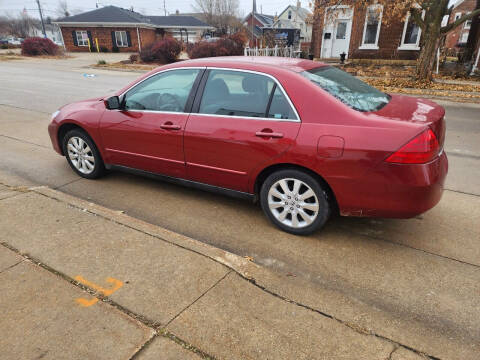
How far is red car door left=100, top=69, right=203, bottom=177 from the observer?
3.95 metres

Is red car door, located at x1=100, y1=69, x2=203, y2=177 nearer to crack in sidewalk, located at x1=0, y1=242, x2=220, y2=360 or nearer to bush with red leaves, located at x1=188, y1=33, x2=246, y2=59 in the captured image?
crack in sidewalk, located at x1=0, y1=242, x2=220, y2=360

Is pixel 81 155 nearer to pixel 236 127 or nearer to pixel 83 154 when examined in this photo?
pixel 83 154

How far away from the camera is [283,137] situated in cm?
328

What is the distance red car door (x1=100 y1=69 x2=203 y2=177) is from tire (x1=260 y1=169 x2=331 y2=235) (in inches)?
43.6

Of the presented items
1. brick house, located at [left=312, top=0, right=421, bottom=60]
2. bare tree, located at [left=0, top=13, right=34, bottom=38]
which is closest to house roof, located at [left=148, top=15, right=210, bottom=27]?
brick house, located at [left=312, top=0, right=421, bottom=60]

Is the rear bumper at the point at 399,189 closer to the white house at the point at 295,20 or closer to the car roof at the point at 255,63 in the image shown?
the car roof at the point at 255,63

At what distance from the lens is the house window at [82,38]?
42.2 metres

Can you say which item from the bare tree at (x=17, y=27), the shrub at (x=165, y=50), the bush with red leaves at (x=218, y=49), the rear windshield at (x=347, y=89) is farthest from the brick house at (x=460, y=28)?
the bare tree at (x=17, y=27)

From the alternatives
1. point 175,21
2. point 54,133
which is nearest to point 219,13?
point 175,21

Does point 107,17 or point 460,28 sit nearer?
point 460,28

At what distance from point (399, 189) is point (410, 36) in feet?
66.7

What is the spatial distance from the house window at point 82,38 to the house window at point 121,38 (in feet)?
12.0

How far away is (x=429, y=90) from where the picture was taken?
12.4m

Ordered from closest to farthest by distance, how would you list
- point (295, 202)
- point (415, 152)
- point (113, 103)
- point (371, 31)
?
point (415, 152)
point (295, 202)
point (113, 103)
point (371, 31)
